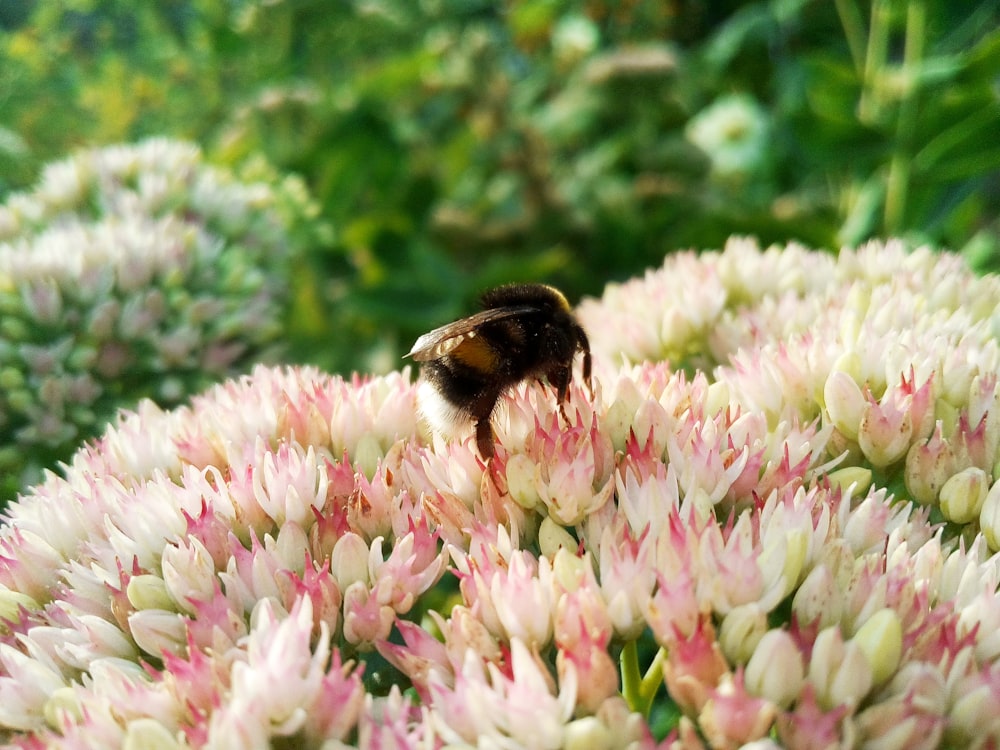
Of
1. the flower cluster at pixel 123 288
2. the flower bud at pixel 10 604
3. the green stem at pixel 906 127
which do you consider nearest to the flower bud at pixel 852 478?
the flower bud at pixel 10 604

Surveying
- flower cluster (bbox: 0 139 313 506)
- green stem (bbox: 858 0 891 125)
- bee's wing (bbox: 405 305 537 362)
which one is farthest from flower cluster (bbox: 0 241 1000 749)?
green stem (bbox: 858 0 891 125)

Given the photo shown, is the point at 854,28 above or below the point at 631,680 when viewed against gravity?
above

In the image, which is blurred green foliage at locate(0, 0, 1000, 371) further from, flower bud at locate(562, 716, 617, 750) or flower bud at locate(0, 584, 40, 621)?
flower bud at locate(562, 716, 617, 750)

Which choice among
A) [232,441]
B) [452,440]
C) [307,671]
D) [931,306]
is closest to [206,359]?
[232,441]

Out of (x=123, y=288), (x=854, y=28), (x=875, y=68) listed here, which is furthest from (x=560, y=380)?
(x=854, y=28)

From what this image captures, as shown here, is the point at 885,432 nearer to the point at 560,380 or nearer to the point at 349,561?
the point at 560,380

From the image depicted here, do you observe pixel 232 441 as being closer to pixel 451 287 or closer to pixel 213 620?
pixel 213 620
